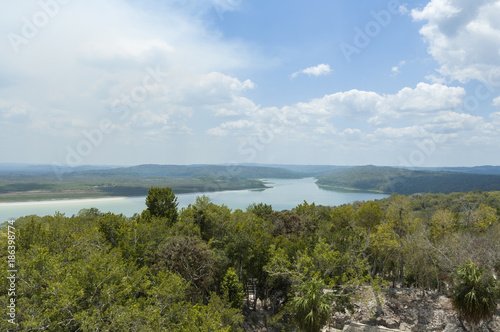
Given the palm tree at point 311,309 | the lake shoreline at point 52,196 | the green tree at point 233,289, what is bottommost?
the lake shoreline at point 52,196

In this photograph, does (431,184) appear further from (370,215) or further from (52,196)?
(52,196)

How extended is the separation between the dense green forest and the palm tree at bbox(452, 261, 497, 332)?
0.05m

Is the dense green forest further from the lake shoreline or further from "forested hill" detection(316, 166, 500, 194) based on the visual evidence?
"forested hill" detection(316, 166, 500, 194)

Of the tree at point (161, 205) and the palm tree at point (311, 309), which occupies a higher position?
the tree at point (161, 205)

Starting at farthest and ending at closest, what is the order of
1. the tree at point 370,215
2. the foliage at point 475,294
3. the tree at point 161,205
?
1. the tree at point 161,205
2. the tree at point 370,215
3. the foliage at point 475,294

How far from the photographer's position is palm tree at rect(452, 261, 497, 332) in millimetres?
14508

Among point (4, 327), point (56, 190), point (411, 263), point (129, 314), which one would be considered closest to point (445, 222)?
point (411, 263)

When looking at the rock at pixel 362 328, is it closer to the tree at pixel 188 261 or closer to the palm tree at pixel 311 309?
the palm tree at pixel 311 309

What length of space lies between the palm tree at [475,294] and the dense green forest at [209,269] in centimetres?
5

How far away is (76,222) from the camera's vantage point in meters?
25.2

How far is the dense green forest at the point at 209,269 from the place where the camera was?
38.5 ft

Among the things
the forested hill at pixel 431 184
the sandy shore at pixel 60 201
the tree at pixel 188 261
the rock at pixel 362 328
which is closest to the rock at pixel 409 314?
the rock at pixel 362 328

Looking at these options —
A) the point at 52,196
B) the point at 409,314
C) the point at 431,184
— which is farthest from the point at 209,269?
the point at 431,184

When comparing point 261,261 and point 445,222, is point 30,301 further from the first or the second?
point 445,222
